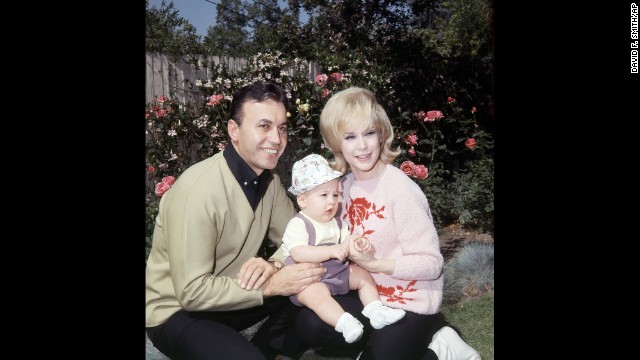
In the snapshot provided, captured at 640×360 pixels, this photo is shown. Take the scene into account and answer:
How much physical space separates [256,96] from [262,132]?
0.15m

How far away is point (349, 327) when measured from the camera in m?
2.28

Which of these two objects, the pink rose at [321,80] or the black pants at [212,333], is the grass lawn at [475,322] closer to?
the black pants at [212,333]

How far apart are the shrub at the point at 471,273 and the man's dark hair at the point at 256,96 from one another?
1484 mm

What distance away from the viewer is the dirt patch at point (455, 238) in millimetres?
3332

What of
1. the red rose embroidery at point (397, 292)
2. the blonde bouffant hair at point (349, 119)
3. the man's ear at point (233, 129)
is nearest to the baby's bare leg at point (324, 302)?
the red rose embroidery at point (397, 292)

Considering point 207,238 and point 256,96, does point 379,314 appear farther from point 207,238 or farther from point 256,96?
point 256,96

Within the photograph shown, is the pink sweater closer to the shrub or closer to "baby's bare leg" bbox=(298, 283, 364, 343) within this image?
"baby's bare leg" bbox=(298, 283, 364, 343)

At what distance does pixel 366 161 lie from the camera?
2357mm

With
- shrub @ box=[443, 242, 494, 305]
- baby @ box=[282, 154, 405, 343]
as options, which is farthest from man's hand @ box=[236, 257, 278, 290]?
shrub @ box=[443, 242, 494, 305]
